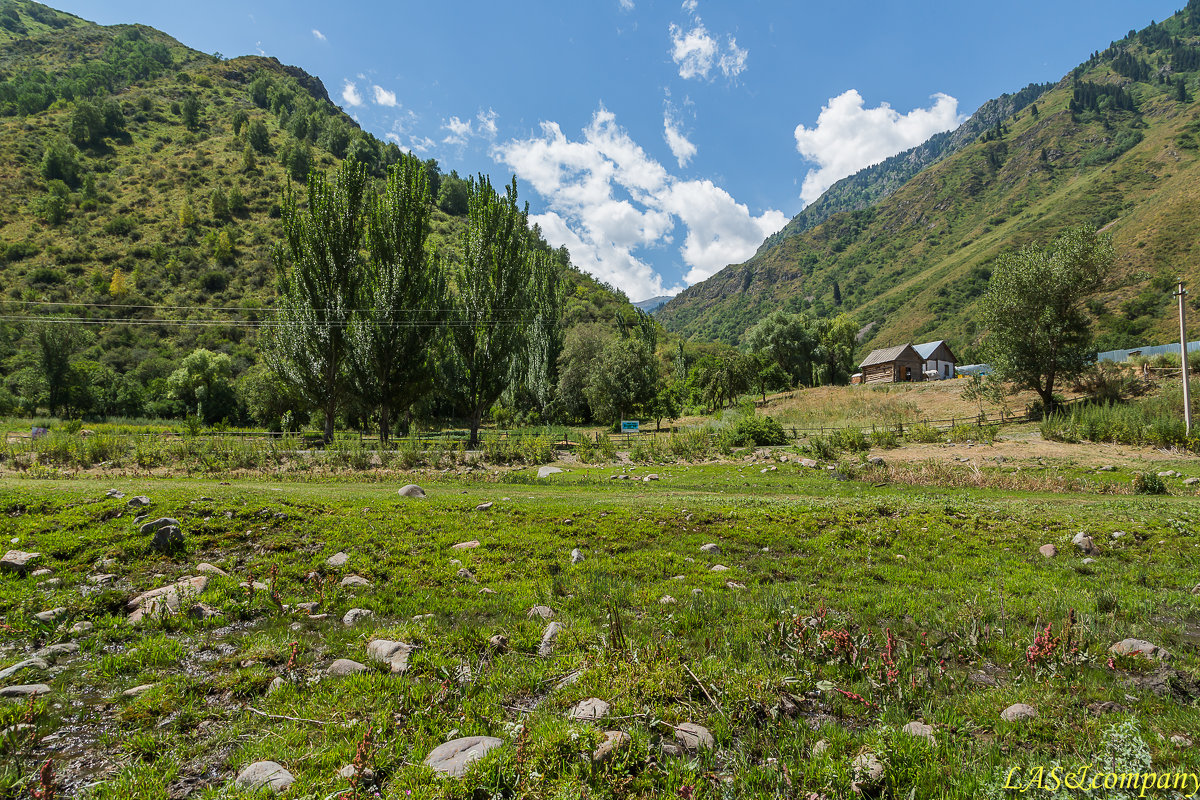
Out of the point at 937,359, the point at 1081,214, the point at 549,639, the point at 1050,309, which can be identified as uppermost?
the point at 1081,214

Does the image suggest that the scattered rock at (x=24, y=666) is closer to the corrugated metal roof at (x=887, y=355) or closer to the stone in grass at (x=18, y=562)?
the stone in grass at (x=18, y=562)

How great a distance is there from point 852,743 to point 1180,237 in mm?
119979

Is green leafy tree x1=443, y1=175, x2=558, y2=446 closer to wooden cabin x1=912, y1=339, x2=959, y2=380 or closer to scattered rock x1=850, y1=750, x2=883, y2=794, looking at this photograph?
scattered rock x1=850, y1=750, x2=883, y2=794

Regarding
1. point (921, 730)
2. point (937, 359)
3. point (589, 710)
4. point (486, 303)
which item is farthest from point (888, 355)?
point (589, 710)

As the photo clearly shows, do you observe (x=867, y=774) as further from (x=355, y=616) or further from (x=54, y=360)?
(x=54, y=360)

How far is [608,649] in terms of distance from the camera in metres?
4.11

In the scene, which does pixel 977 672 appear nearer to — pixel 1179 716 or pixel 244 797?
pixel 1179 716

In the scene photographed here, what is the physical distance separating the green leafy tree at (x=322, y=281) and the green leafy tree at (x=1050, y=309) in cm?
4273

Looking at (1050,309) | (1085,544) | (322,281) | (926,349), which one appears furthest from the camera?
(926,349)

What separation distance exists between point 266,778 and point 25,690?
8.34 ft

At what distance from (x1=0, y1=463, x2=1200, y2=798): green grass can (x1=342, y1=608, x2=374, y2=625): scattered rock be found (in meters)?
0.17

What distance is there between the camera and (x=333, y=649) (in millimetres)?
4367

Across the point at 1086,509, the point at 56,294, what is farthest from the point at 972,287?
the point at 56,294

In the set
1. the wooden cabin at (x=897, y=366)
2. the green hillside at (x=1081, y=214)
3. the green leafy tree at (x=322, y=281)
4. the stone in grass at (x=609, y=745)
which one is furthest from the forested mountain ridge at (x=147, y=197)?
the green hillside at (x=1081, y=214)
